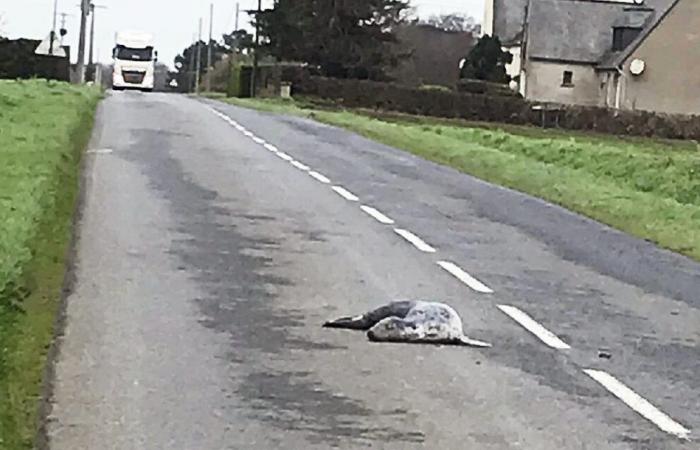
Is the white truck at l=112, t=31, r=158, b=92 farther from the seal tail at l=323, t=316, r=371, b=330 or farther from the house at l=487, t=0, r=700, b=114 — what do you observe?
the seal tail at l=323, t=316, r=371, b=330

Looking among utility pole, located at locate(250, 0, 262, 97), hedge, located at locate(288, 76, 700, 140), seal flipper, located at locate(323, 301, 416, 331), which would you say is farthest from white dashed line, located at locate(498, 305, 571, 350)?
utility pole, located at locate(250, 0, 262, 97)

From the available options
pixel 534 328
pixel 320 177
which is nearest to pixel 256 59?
pixel 320 177

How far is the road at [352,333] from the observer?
8234mm

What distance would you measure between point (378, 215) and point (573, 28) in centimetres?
8303

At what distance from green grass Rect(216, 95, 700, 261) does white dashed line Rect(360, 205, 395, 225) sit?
3112mm

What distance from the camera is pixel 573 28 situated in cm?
9969

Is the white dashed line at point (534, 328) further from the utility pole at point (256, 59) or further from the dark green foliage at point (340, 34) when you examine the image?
the utility pole at point (256, 59)

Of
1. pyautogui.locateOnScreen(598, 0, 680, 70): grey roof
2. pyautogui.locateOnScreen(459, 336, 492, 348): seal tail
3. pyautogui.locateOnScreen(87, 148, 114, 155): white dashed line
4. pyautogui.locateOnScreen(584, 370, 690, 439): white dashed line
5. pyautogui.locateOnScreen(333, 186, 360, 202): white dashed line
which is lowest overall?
pyautogui.locateOnScreen(584, 370, 690, 439): white dashed line

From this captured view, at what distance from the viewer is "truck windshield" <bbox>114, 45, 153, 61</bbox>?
82.4m

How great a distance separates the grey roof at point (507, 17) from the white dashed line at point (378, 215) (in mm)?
92245

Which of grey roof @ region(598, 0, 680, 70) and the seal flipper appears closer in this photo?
the seal flipper

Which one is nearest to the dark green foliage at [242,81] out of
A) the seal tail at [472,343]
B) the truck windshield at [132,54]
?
the truck windshield at [132,54]

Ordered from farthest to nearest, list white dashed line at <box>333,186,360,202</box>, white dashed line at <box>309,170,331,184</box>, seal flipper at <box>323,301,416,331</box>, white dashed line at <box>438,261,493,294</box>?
white dashed line at <box>309,170,331,184</box> < white dashed line at <box>333,186,360,202</box> < white dashed line at <box>438,261,493,294</box> < seal flipper at <box>323,301,416,331</box>

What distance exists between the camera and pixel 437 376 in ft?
31.3
